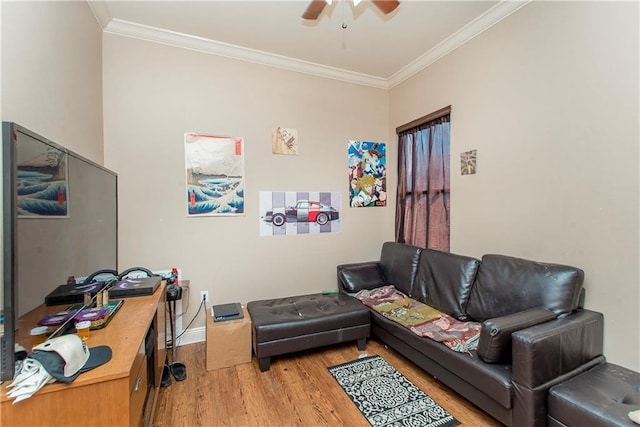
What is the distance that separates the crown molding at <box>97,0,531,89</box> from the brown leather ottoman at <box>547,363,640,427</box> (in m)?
2.47

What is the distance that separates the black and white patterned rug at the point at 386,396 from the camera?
170 centimetres

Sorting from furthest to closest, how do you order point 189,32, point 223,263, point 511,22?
Answer: point 223,263, point 189,32, point 511,22

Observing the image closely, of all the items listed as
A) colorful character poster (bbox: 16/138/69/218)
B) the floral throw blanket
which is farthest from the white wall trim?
colorful character poster (bbox: 16/138/69/218)

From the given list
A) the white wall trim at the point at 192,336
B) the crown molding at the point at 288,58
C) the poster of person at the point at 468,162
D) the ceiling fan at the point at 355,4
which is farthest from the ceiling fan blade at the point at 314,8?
the white wall trim at the point at 192,336

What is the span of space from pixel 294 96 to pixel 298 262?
5.97 ft

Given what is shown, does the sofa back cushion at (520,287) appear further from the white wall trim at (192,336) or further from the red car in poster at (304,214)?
the white wall trim at (192,336)

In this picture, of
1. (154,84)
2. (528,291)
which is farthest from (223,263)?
(528,291)

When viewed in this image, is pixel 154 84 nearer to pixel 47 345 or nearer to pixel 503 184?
pixel 47 345

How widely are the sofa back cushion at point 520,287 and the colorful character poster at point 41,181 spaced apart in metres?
2.59

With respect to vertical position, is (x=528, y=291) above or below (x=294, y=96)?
below

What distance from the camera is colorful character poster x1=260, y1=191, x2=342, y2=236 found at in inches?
118

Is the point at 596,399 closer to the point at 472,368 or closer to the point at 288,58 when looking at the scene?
the point at 472,368

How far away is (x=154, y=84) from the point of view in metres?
2.59

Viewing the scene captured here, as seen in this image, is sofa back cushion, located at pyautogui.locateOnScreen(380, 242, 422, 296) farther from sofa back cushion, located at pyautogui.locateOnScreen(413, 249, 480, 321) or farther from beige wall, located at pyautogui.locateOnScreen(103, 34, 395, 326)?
beige wall, located at pyautogui.locateOnScreen(103, 34, 395, 326)
